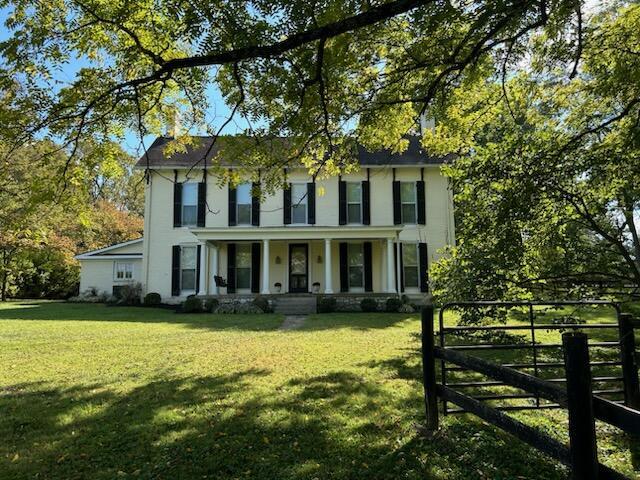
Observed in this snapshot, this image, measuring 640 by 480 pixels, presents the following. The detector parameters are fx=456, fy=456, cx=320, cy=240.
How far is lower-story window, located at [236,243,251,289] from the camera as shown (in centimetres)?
2045

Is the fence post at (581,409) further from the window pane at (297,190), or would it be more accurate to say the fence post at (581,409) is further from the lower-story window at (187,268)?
the lower-story window at (187,268)

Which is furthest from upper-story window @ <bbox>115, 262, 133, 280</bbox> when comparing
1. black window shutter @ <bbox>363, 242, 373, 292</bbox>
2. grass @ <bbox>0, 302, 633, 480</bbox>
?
grass @ <bbox>0, 302, 633, 480</bbox>

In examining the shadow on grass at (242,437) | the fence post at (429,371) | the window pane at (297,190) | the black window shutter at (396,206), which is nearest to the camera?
the shadow on grass at (242,437)

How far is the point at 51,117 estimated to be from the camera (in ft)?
15.7

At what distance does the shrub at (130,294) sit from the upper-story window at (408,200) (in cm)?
1262

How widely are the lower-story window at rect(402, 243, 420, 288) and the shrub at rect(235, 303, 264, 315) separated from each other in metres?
6.71

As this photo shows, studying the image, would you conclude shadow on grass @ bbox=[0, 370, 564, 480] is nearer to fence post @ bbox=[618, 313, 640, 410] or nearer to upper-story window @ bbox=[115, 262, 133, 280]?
fence post @ bbox=[618, 313, 640, 410]

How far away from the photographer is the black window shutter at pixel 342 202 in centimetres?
2047

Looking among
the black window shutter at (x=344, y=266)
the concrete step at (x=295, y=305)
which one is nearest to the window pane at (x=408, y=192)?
the black window shutter at (x=344, y=266)

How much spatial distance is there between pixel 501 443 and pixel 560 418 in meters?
1.21

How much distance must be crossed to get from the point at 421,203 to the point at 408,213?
727mm

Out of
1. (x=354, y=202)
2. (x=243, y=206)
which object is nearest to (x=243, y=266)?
(x=243, y=206)

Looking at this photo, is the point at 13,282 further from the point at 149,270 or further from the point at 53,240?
the point at 149,270

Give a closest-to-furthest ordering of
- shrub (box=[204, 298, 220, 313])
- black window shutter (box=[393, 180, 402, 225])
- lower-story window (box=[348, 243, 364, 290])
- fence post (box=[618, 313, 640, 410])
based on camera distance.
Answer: fence post (box=[618, 313, 640, 410])
shrub (box=[204, 298, 220, 313])
lower-story window (box=[348, 243, 364, 290])
black window shutter (box=[393, 180, 402, 225])
